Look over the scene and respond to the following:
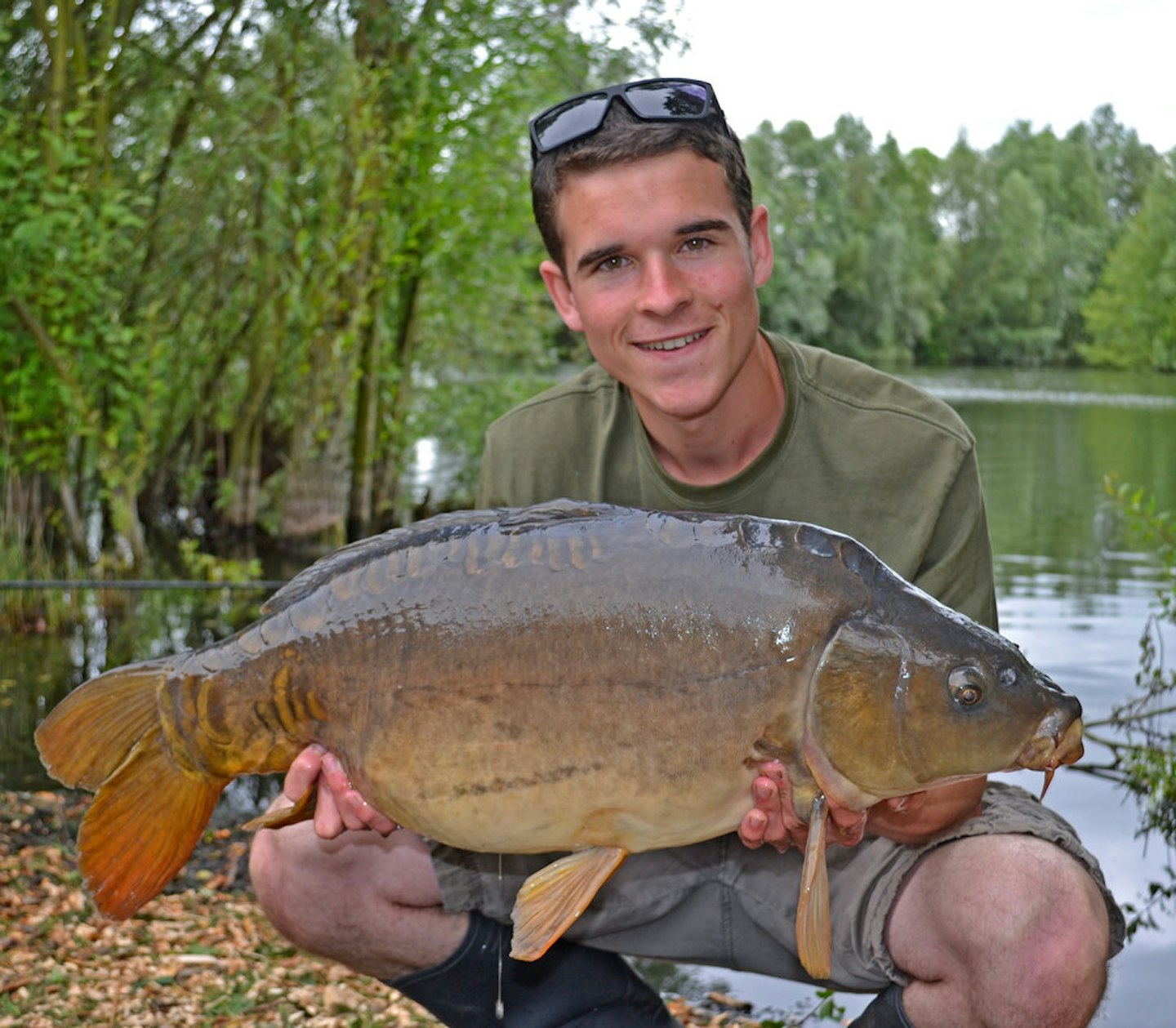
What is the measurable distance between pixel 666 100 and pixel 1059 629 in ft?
16.0

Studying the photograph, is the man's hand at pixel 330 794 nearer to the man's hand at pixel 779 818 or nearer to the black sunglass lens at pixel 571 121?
the man's hand at pixel 779 818

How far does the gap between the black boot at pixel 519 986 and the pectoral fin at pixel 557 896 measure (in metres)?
0.39

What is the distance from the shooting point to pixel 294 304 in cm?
668

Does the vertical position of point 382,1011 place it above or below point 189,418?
below

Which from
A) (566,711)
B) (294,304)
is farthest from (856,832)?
(294,304)

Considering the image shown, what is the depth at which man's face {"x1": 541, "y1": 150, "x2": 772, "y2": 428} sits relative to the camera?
2.09 metres

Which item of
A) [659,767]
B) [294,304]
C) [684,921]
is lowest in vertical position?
[684,921]

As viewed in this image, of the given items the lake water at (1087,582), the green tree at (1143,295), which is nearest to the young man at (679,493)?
the lake water at (1087,582)

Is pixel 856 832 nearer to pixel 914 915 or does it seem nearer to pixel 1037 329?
pixel 914 915

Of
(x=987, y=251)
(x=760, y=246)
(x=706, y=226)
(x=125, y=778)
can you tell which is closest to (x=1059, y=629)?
(x=760, y=246)

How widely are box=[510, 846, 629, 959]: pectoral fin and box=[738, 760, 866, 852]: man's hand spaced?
17 centimetres

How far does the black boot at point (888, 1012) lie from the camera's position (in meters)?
1.86

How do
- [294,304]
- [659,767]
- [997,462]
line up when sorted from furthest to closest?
[997,462]
[294,304]
[659,767]

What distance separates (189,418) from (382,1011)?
5975mm
